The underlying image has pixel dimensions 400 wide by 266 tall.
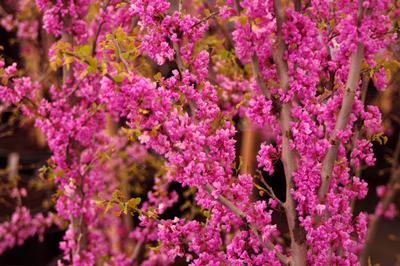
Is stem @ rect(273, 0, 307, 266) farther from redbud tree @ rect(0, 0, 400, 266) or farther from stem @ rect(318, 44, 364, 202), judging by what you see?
stem @ rect(318, 44, 364, 202)

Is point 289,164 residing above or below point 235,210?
above

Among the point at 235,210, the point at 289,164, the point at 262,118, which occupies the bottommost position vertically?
the point at 235,210

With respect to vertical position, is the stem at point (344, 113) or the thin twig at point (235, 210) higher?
the stem at point (344, 113)

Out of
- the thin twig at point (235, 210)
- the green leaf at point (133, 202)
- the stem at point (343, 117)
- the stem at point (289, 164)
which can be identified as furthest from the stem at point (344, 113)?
the green leaf at point (133, 202)

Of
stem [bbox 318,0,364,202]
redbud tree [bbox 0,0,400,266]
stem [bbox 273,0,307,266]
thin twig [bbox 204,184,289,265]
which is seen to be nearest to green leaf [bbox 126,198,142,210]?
redbud tree [bbox 0,0,400,266]

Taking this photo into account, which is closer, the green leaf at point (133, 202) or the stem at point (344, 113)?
the stem at point (344, 113)

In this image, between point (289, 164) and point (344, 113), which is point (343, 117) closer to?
point (344, 113)

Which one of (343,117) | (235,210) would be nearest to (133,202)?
(235,210)

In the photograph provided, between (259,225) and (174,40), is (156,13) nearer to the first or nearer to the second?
(174,40)

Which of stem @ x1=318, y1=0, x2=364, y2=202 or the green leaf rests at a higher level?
stem @ x1=318, y1=0, x2=364, y2=202

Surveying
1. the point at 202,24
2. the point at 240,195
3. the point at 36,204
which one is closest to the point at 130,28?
the point at 202,24

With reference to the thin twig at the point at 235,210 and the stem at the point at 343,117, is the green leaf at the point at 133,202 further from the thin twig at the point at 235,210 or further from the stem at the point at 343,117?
the stem at the point at 343,117

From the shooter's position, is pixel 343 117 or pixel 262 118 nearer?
pixel 343 117

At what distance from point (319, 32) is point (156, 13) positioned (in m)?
1.38
